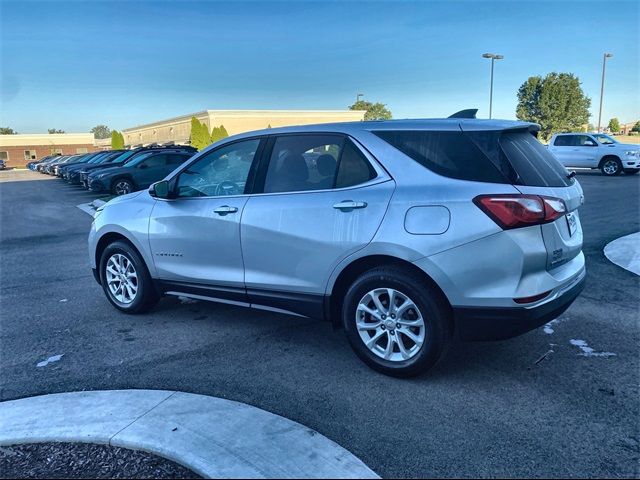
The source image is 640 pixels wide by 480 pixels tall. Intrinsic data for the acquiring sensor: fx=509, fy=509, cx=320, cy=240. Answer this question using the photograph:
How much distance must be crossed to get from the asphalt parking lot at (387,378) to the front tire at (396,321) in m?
0.17

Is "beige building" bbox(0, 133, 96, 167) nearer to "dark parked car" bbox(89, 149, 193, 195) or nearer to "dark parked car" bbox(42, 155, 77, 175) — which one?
"dark parked car" bbox(42, 155, 77, 175)

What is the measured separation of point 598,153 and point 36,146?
8893 cm

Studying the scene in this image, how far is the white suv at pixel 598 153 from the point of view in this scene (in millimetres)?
21406

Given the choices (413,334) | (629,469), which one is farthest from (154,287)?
(629,469)

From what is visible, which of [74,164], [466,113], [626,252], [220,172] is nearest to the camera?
[466,113]

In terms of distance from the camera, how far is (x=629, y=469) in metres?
2.66

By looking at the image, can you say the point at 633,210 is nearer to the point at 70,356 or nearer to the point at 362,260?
the point at 362,260

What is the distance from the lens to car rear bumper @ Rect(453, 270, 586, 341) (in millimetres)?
3299

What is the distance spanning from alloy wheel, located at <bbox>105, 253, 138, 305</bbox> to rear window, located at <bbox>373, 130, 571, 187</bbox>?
10.0ft

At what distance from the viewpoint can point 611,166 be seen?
2197 cm

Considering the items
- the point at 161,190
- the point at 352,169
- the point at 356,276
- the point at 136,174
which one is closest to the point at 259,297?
the point at 356,276

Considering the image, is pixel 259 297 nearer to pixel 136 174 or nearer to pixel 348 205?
pixel 348 205

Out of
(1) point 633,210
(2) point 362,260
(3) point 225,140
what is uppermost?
(3) point 225,140

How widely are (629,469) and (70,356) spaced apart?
410 cm
